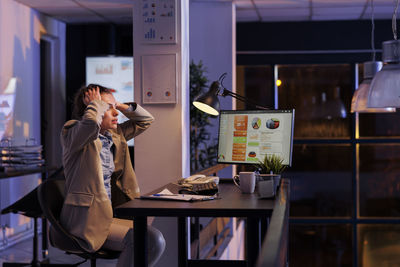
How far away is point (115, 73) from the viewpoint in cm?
744

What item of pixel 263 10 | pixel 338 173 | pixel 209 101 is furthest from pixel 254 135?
pixel 338 173

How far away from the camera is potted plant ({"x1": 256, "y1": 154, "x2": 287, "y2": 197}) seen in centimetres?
259

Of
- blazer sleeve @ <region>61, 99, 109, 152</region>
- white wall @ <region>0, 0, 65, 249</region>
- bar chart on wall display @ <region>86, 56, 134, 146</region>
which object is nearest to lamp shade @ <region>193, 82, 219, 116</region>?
blazer sleeve @ <region>61, 99, 109, 152</region>

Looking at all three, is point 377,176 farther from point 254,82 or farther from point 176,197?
point 176,197

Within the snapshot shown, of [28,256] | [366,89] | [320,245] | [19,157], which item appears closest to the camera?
[366,89]

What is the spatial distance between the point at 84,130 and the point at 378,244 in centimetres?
645

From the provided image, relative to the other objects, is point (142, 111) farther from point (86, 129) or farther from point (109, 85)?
point (109, 85)

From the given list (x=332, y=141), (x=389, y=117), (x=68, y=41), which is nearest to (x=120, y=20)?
(x=68, y=41)

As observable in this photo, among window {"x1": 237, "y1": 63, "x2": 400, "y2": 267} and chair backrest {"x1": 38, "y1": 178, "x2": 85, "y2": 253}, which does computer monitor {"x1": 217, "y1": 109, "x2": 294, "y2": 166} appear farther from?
window {"x1": 237, "y1": 63, "x2": 400, "y2": 267}

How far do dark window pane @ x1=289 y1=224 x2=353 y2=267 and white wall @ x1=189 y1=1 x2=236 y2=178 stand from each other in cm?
254

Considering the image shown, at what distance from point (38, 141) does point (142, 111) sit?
3628mm

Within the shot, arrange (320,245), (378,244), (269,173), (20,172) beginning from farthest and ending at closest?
(320,245), (378,244), (20,172), (269,173)

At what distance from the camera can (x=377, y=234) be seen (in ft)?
27.1

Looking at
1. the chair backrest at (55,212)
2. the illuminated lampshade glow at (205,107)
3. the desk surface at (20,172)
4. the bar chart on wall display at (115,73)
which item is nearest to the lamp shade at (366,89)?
the illuminated lampshade glow at (205,107)
